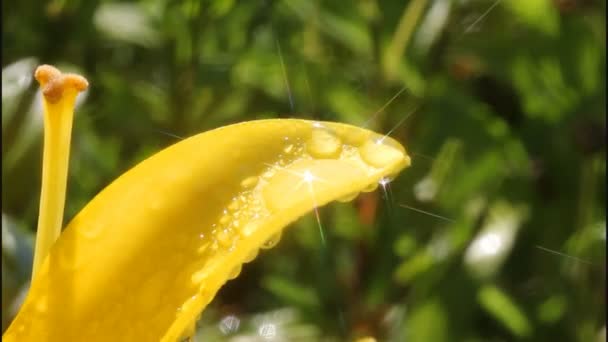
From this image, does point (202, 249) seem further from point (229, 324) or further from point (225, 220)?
point (229, 324)

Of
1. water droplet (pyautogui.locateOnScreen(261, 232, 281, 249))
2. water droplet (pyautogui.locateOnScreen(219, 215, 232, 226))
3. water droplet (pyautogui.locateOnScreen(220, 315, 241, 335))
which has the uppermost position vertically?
water droplet (pyautogui.locateOnScreen(220, 315, 241, 335))

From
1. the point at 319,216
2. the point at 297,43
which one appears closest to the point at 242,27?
the point at 297,43

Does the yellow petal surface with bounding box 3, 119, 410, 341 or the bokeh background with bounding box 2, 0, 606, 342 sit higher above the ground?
the bokeh background with bounding box 2, 0, 606, 342

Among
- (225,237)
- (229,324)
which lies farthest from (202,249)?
(229,324)

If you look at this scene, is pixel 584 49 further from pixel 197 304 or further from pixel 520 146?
pixel 197 304

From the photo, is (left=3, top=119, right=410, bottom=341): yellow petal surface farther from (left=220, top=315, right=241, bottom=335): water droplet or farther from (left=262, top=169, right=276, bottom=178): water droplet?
(left=220, top=315, right=241, bottom=335): water droplet

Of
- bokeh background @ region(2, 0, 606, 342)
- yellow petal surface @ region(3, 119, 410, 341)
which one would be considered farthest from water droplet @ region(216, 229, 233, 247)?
bokeh background @ region(2, 0, 606, 342)

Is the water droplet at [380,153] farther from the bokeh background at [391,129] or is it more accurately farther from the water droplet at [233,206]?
the bokeh background at [391,129]

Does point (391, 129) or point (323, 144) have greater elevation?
point (391, 129)
